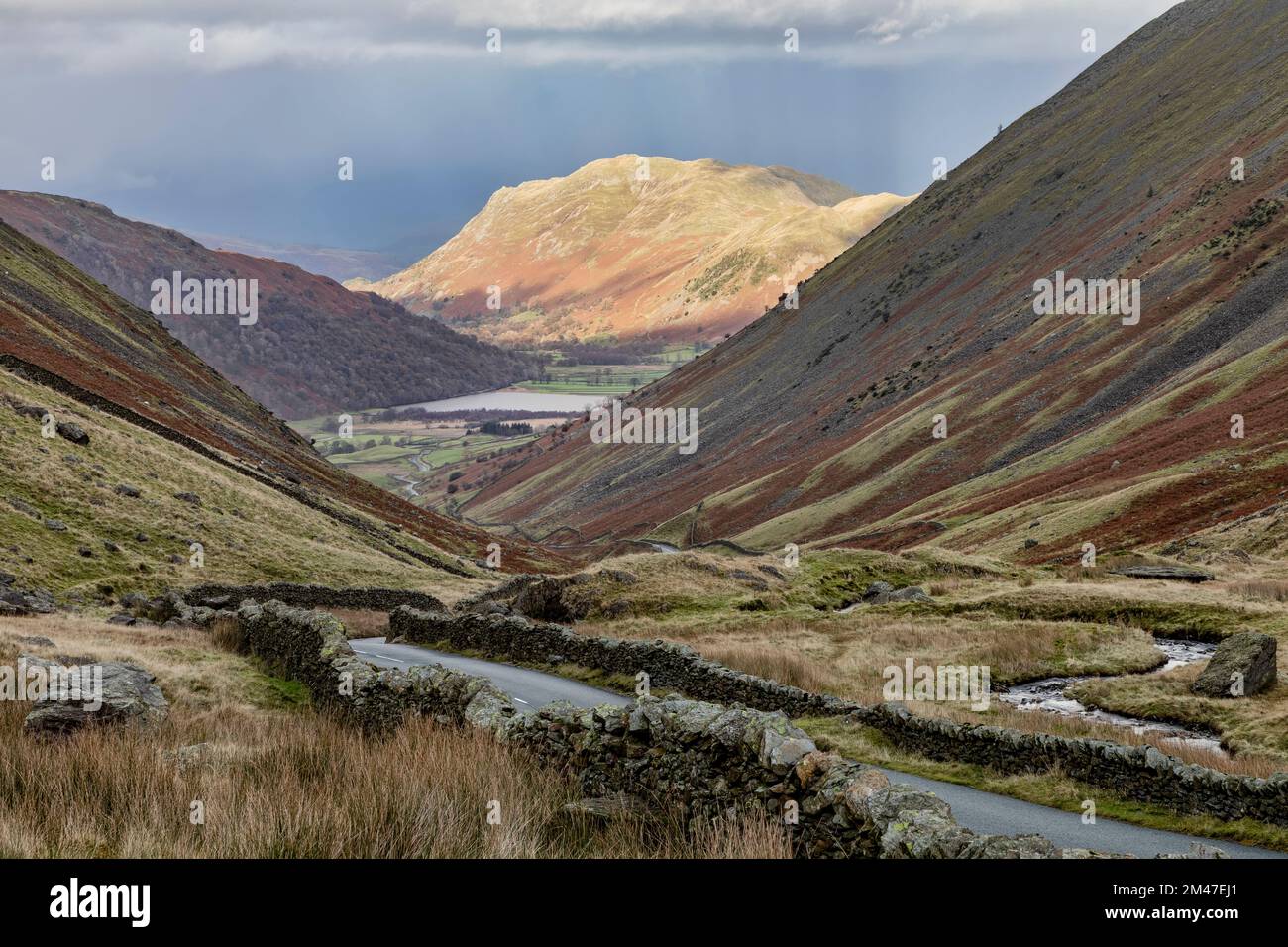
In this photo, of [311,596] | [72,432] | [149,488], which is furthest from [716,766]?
[72,432]

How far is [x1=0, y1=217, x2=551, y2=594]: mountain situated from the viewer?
45.3 metres

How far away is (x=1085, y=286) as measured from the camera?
12938 centimetres

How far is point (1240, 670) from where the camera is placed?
24719 millimetres

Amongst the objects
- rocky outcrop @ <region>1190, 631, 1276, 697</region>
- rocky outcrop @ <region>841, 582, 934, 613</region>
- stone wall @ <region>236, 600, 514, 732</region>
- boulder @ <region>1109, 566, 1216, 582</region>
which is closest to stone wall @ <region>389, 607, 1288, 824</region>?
rocky outcrop @ <region>1190, 631, 1276, 697</region>

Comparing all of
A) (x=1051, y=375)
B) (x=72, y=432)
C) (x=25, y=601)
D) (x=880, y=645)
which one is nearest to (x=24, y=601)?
(x=25, y=601)

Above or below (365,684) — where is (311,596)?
above

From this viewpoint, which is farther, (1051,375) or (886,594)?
(1051,375)

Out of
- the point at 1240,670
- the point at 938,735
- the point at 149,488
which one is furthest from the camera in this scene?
the point at 149,488

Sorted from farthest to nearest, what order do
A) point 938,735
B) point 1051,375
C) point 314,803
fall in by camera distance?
point 1051,375 < point 938,735 < point 314,803

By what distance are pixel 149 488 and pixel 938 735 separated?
46.3 m

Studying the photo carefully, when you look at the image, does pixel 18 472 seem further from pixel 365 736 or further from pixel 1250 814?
pixel 1250 814

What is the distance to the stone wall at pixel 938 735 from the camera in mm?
16422

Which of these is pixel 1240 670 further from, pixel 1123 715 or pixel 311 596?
pixel 311 596

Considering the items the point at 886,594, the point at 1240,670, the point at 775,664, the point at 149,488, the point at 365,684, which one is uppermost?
the point at 149,488
